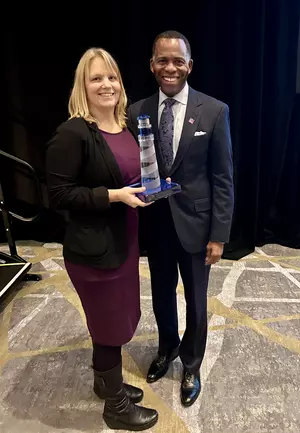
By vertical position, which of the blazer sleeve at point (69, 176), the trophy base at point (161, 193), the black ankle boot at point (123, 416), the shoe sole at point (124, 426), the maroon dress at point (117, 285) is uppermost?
the blazer sleeve at point (69, 176)

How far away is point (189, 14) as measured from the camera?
271cm

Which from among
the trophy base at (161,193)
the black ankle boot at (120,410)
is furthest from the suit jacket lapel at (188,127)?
the black ankle boot at (120,410)

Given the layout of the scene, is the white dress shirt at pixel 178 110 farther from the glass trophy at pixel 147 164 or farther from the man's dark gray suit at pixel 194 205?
the glass trophy at pixel 147 164

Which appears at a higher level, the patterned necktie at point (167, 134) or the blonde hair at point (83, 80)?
the blonde hair at point (83, 80)

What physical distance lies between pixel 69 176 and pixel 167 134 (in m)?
0.42

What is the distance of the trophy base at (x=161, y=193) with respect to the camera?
1221 mm

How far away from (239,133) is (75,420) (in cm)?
220

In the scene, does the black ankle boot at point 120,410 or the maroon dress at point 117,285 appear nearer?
the maroon dress at point 117,285

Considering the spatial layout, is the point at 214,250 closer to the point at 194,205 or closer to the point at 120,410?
the point at 194,205

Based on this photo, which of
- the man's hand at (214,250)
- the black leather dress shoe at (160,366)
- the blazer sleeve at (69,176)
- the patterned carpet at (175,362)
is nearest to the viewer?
the blazer sleeve at (69,176)

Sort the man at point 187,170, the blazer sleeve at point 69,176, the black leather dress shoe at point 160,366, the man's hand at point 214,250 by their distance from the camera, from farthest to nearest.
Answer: the black leather dress shoe at point 160,366
the man's hand at point 214,250
the man at point 187,170
the blazer sleeve at point 69,176

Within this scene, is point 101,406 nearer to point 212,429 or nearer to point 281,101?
point 212,429

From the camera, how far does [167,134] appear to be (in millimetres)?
1438

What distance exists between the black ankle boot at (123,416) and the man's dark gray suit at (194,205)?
0.35m
